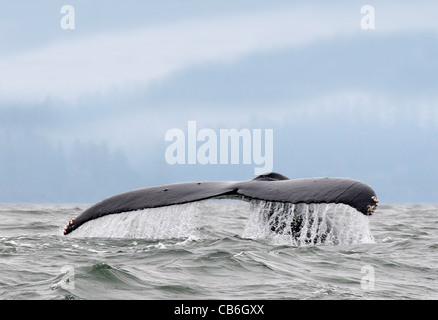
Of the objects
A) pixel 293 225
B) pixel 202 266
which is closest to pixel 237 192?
pixel 202 266

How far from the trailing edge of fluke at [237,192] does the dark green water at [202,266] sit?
163 millimetres

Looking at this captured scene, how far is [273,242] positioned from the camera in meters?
10.5

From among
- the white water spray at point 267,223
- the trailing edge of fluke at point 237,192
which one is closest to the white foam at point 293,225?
the white water spray at point 267,223

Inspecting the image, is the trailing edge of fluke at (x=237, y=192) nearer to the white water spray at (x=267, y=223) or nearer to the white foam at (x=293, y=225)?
the white water spray at (x=267, y=223)

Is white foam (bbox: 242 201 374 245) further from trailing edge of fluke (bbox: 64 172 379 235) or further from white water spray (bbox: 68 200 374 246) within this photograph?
trailing edge of fluke (bbox: 64 172 379 235)

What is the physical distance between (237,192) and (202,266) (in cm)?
108

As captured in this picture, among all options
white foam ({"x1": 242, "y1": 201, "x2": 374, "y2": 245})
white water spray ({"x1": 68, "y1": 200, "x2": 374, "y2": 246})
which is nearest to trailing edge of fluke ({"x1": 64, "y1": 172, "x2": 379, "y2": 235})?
white water spray ({"x1": 68, "y1": 200, "x2": 374, "y2": 246})

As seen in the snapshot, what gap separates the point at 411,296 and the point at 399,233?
7.56 m

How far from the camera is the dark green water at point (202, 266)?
8008mm

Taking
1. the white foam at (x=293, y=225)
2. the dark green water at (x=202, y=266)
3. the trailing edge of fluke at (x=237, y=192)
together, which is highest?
the trailing edge of fluke at (x=237, y=192)

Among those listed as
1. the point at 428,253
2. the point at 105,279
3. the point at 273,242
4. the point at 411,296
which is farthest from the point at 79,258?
the point at 428,253
